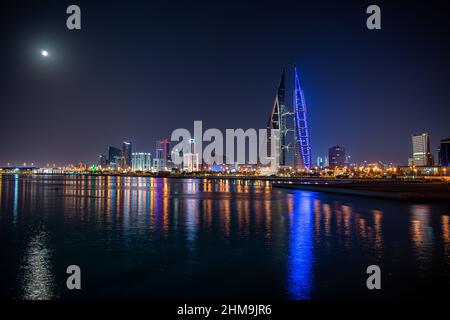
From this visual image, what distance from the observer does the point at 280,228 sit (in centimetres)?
1269

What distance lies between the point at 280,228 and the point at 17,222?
965cm

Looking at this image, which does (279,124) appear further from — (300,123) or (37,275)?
(37,275)

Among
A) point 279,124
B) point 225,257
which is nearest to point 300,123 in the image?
point 279,124

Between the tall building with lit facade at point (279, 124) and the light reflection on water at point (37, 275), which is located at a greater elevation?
the tall building with lit facade at point (279, 124)

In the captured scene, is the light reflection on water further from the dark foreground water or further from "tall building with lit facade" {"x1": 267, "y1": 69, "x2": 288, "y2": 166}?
"tall building with lit facade" {"x1": 267, "y1": 69, "x2": 288, "y2": 166}

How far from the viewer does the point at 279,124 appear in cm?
12600

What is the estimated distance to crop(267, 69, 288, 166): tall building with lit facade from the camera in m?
122

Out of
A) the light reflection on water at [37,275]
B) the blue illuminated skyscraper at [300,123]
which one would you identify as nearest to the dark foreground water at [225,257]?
the light reflection on water at [37,275]

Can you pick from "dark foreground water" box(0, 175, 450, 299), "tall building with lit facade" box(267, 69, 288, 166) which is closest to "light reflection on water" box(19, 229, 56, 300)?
"dark foreground water" box(0, 175, 450, 299)

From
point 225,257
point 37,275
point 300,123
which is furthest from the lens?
point 300,123

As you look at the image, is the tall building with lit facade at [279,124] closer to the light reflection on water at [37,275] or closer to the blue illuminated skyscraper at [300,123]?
the blue illuminated skyscraper at [300,123]

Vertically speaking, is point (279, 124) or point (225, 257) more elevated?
point (279, 124)

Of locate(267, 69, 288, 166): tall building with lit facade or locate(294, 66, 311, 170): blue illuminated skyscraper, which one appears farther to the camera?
locate(267, 69, 288, 166): tall building with lit facade

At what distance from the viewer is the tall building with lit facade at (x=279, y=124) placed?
401 ft
